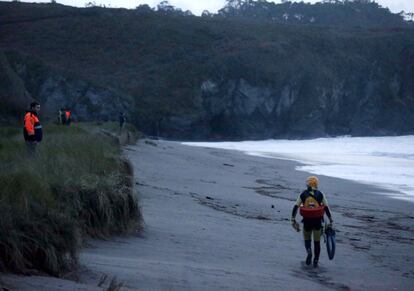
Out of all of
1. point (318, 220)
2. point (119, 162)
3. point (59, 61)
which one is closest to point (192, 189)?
point (119, 162)

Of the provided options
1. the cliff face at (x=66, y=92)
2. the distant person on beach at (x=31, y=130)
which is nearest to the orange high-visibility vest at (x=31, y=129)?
the distant person on beach at (x=31, y=130)

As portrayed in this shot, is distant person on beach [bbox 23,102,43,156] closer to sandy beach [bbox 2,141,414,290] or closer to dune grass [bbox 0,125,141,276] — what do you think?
dune grass [bbox 0,125,141,276]

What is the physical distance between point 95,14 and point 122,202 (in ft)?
240

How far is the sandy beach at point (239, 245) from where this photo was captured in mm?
6629

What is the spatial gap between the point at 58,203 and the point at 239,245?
3.56 metres

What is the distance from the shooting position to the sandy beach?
6629 millimetres

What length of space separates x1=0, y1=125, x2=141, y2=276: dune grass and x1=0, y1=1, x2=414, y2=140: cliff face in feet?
151

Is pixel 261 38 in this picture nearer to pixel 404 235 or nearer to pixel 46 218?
pixel 404 235

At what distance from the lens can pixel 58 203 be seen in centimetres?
680

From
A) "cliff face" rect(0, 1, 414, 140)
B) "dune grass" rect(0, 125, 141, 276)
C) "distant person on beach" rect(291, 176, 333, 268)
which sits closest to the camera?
"dune grass" rect(0, 125, 141, 276)

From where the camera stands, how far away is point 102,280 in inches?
224

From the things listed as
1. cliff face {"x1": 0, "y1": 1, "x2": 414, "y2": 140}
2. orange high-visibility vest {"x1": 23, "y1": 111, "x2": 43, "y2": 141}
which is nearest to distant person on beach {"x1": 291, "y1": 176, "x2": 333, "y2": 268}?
orange high-visibility vest {"x1": 23, "y1": 111, "x2": 43, "y2": 141}

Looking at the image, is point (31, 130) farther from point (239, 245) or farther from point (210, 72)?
point (210, 72)

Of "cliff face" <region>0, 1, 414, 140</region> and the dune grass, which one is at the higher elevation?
"cliff face" <region>0, 1, 414, 140</region>
